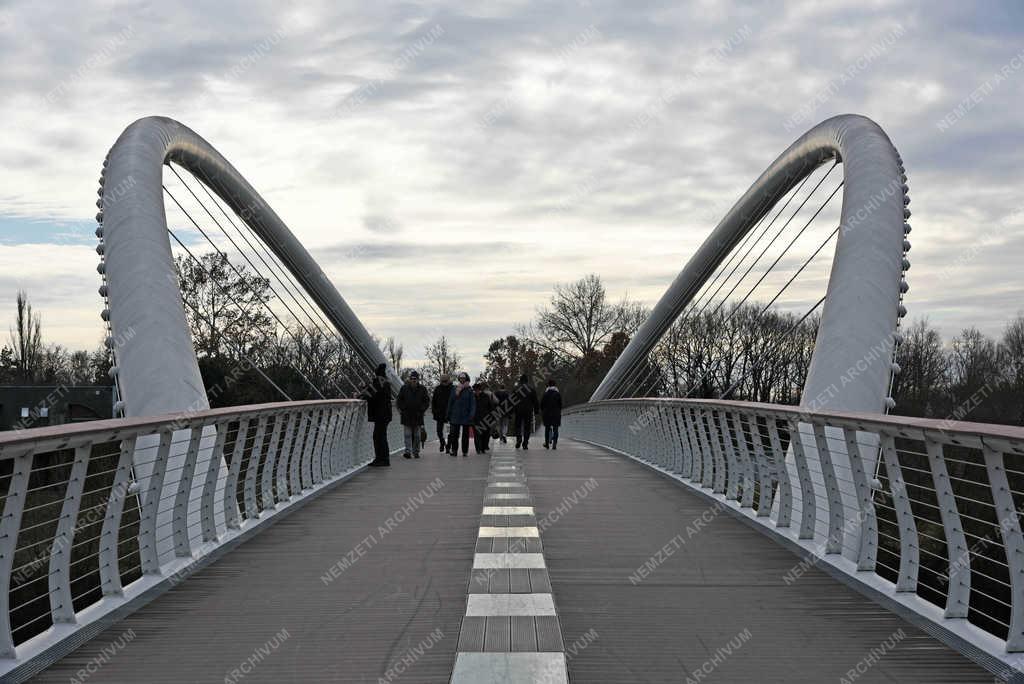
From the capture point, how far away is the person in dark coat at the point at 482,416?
20.8m

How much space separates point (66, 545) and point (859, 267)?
11529 millimetres

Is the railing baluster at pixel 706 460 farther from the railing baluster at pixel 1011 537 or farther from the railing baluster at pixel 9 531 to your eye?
the railing baluster at pixel 9 531

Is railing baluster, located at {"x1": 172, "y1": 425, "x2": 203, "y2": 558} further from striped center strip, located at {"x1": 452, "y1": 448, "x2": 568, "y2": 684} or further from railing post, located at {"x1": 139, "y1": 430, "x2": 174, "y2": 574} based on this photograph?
striped center strip, located at {"x1": 452, "y1": 448, "x2": 568, "y2": 684}

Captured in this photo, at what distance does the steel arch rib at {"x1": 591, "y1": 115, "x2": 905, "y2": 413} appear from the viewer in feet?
41.5

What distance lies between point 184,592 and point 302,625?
1.22 metres

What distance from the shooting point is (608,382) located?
42094 mm

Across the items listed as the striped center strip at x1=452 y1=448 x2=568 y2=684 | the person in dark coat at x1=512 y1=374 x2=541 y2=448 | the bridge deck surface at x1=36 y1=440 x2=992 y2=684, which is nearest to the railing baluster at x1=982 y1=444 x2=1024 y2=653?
the bridge deck surface at x1=36 y1=440 x2=992 y2=684

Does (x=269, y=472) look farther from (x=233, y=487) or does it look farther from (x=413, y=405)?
(x=413, y=405)

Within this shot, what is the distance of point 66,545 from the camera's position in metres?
5.19

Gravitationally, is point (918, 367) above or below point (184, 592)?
above

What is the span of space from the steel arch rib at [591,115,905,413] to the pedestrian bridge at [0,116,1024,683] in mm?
44

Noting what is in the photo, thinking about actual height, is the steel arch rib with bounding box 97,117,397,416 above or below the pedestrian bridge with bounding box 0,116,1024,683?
above

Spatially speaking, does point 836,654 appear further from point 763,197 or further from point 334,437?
point 763,197

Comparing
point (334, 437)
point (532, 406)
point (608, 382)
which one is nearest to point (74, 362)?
point (608, 382)
